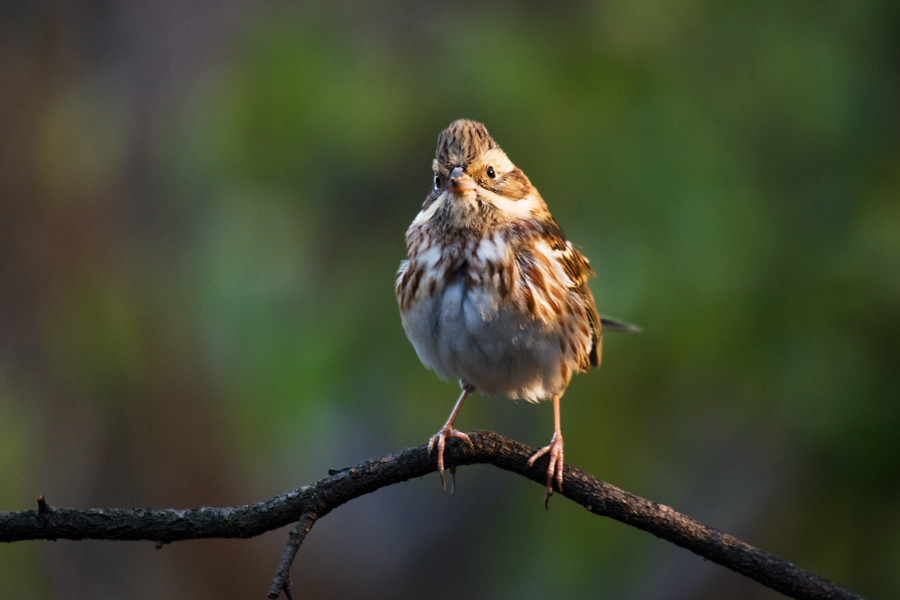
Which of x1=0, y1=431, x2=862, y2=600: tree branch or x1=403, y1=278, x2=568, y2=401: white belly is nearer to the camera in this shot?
x1=0, y1=431, x2=862, y2=600: tree branch

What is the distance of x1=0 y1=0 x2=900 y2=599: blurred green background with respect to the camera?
5.12m

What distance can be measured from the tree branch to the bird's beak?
3.90ft

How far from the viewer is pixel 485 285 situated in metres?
3.78

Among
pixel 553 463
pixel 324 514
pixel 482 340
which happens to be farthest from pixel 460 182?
pixel 324 514

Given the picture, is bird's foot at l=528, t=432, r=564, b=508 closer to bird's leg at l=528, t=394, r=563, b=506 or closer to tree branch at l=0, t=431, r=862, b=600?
bird's leg at l=528, t=394, r=563, b=506

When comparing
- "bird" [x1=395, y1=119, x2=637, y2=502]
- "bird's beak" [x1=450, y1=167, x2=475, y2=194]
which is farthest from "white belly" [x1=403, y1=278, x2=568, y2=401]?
"bird's beak" [x1=450, y1=167, x2=475, y2=194]

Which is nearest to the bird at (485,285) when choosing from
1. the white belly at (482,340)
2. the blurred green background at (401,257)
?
the white belly at (482,340)

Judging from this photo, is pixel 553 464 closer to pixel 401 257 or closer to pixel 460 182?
pixel 460 182

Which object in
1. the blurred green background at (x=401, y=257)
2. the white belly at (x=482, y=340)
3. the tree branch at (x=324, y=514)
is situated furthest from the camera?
the blurred green background at (x=401, y=257)

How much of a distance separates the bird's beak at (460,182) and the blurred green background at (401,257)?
65.4 inches

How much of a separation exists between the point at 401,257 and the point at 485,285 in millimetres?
2648

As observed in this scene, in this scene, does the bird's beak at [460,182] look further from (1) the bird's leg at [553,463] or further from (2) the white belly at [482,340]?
(1) the bird's leg at [553,463]

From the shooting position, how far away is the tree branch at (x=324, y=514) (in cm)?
278

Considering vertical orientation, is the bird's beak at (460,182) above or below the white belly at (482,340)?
above
